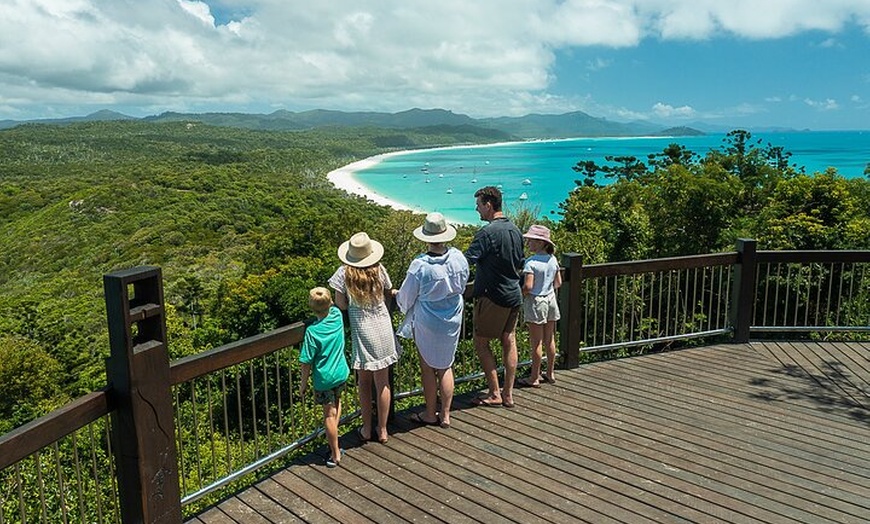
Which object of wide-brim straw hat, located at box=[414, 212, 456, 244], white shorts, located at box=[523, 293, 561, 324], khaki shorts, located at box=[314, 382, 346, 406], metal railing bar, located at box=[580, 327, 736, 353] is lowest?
metal railing bar, located at box=[580, 327, 736, 353]

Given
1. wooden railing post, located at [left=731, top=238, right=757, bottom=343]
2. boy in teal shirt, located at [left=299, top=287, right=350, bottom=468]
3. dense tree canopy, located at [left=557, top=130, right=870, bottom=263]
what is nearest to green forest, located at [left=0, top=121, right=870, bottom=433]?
dense tree canopy, located at [left=557, top=130, right=870, bottom=263]

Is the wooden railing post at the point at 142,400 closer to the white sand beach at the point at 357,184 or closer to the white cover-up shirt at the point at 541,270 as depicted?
the white cover-up shirt at the point at 541,270

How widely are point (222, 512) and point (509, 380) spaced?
2096 millimetres

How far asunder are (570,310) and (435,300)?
183 centimetres

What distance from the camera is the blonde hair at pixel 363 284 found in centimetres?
349

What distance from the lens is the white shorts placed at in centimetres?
446

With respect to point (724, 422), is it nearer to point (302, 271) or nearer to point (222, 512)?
point (222, 512)

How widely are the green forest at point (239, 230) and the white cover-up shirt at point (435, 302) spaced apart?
10.8m

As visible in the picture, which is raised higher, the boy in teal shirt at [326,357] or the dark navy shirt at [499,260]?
the dark navy shirt at [499,260]

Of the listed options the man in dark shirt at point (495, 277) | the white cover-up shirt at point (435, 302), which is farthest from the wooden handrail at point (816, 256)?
the white cover-up shirt at point (435, 302)

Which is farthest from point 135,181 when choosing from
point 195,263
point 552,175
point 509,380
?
point 509,380

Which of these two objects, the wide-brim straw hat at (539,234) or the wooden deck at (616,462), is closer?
the wooden deck at (616,462)

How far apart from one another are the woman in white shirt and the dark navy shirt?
0.24 meters

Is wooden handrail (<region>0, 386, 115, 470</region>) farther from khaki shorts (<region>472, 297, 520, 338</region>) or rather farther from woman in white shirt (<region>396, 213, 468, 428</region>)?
khaki shorts (<region>472, 297, 520, 338</region>)
